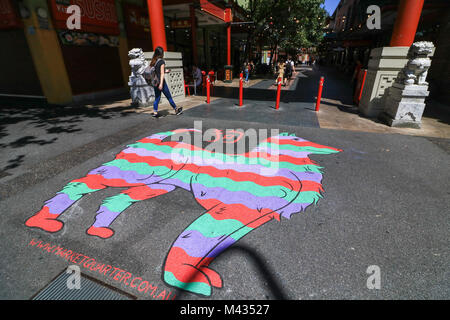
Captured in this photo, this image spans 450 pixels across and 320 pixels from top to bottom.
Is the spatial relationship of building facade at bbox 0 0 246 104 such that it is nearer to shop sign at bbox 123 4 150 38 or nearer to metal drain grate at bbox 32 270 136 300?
shop sign at bbox 123 4 150 38

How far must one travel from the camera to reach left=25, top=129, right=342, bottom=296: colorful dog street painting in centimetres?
235

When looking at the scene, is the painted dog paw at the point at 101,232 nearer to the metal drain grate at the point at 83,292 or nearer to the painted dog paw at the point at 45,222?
the painted dog paw at the point at 45,222

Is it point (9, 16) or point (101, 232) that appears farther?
point (9, 16)

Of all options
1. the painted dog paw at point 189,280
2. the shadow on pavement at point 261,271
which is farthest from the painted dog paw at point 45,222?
the shadow on pavement at point 261,271

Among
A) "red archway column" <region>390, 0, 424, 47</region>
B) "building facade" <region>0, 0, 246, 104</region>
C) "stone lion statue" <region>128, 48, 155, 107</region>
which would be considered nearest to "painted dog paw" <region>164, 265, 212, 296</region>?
"stone lion statue" <region>128, 48, 155, 107</region>

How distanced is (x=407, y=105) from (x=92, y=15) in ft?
45.1

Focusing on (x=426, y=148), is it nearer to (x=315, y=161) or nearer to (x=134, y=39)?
(x=315, y=161)

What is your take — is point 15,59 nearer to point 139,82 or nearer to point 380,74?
point 139,82

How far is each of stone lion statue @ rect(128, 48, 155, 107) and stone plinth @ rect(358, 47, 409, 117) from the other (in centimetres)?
851

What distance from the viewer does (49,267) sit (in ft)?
7.19

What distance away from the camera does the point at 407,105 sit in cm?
643

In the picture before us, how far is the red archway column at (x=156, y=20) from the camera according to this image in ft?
27.2

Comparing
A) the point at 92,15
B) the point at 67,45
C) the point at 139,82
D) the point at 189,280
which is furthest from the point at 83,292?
the point at 92,15

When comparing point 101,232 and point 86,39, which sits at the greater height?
point 86,39
